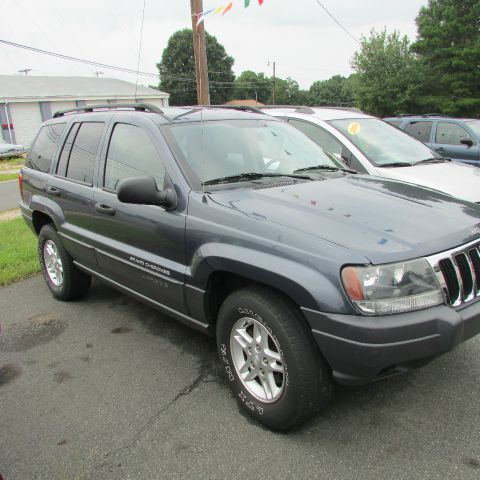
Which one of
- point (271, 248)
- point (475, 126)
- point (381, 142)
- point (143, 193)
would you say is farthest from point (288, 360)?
point (475, 126)

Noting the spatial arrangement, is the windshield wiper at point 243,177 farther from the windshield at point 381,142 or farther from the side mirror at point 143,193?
the windshield at point 381,142

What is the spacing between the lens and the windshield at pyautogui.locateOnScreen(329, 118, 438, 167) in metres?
5.91

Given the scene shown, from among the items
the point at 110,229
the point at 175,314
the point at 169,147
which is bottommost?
the point at 175,314

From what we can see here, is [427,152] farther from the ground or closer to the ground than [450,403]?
farther from the ground

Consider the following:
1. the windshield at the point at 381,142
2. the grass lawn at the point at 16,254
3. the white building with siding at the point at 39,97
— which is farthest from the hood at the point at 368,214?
the white building with siding at the point at 39,97

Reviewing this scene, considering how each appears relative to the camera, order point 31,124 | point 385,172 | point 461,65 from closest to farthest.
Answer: point 385,172, point 461,65, point 31,124

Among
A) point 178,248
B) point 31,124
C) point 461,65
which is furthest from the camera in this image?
point 31,124

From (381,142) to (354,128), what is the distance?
1.33ft

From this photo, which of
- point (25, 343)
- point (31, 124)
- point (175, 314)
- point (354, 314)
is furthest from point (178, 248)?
point (31, 124)

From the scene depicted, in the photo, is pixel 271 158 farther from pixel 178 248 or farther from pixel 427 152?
pixel 427 152

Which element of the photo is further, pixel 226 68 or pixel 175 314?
pixel 226 68

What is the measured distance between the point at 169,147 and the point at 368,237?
1553mm

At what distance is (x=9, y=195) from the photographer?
44.3ft

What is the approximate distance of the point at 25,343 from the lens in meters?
3.97
